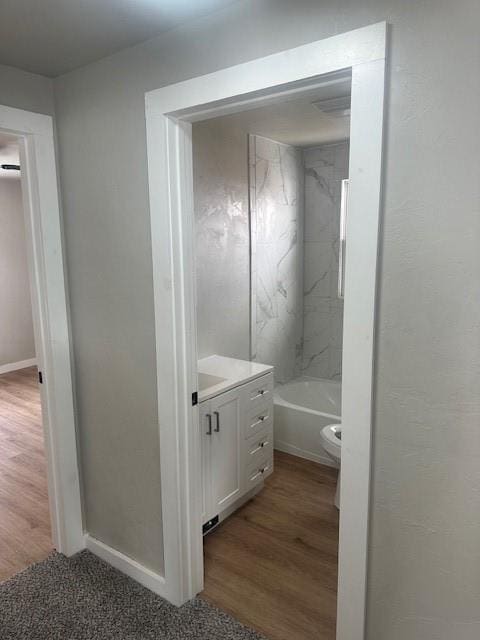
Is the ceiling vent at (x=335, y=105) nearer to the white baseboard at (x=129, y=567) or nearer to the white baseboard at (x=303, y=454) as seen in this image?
the white baseboard at (x=303, y=454)

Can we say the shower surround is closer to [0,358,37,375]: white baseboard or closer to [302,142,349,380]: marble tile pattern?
[302,142,349,380]: marble tile pattern

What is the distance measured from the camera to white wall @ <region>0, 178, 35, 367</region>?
19.1 ft

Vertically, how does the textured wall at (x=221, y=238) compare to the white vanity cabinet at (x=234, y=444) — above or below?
above

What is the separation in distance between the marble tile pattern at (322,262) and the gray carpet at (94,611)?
8.62 feet

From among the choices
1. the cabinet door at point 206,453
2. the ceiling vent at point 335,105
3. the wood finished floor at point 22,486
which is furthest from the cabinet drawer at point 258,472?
the ceiling vent at point 335,105

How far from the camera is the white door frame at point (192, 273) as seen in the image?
133 centimetres

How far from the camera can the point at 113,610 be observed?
6.93ft

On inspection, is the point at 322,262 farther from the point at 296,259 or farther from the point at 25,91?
the point at 25,91

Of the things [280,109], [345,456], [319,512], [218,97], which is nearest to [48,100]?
[218,97]

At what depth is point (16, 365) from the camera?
6.07 m

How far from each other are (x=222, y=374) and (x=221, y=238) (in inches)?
38.7

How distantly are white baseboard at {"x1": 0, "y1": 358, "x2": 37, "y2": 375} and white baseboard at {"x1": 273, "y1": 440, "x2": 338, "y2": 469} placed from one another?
3927 mm

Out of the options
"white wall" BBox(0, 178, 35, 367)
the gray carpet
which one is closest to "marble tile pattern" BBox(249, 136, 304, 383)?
the gray carpet

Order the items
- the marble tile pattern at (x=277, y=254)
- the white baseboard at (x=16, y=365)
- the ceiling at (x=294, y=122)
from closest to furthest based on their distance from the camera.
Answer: the ceiling at (x=294, y=122) < the marble tile pattern at (x=277, y=254) < the white baseboard at (x=16, y=365)
